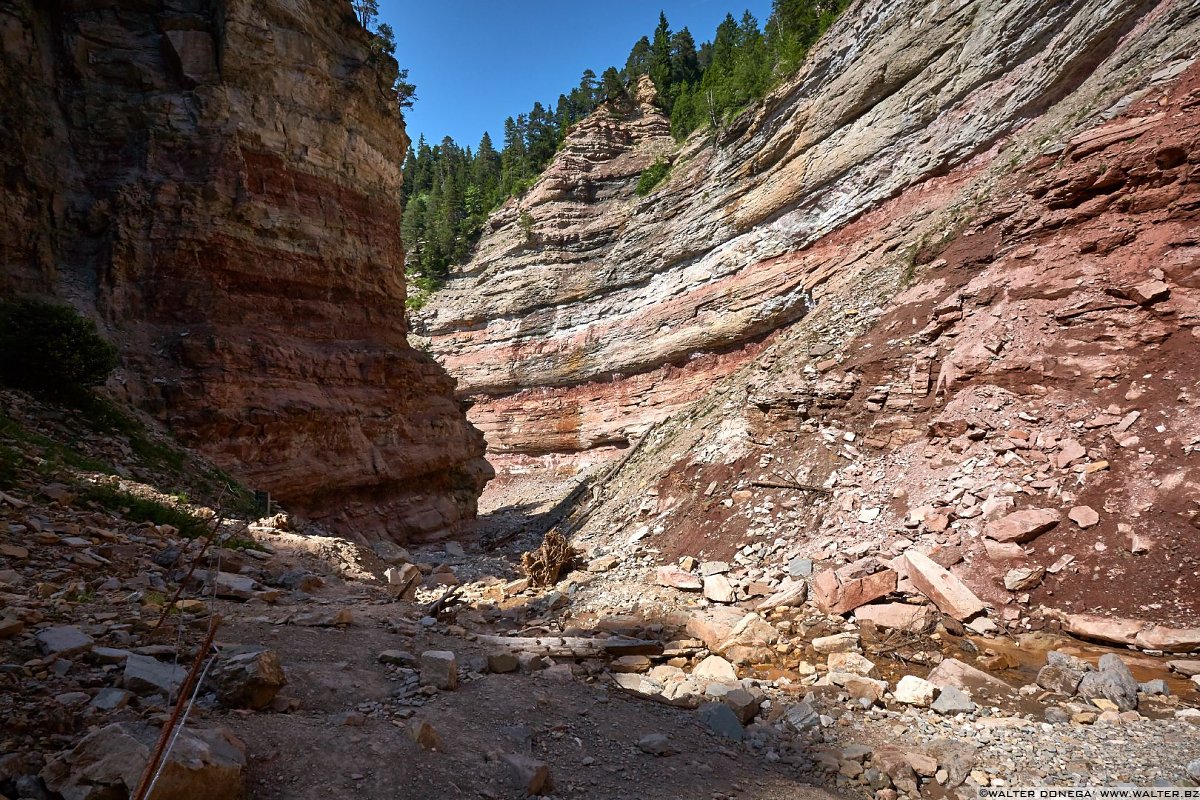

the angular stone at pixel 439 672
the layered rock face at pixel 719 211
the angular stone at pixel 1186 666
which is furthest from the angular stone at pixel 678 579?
the layered rock face at pixel 719 211

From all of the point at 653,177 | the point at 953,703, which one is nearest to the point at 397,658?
the point at 953,703

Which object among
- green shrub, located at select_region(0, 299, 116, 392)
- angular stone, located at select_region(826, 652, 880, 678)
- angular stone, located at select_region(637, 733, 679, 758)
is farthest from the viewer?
green shrub, located at select_region(0, 299, 116, 392)

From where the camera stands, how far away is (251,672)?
3.33 m

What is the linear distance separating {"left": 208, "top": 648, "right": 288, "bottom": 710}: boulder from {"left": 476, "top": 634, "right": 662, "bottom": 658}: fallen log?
3.10 m

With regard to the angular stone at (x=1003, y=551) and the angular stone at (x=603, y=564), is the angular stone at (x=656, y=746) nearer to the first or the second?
the angular stone at (x=1003, y=551)

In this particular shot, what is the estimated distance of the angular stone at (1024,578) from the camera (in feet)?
21.3

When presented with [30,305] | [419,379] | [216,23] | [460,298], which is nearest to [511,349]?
[460,298]

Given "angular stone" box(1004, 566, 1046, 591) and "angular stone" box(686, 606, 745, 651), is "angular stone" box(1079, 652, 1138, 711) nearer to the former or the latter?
"angular stone" box(1004, 566, 1046, 591)

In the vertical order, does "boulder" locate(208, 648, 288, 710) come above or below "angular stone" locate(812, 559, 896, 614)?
above

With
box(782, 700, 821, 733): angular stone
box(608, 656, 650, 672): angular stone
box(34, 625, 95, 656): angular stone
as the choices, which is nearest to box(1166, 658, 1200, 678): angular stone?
box(782, 700, 821, 733): angular stone

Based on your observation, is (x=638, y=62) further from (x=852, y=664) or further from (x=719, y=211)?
(x=852, y=664)

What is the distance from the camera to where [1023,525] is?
698 centimetres

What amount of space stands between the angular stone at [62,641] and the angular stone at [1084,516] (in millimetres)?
10425

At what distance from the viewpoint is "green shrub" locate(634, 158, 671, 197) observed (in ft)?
115
